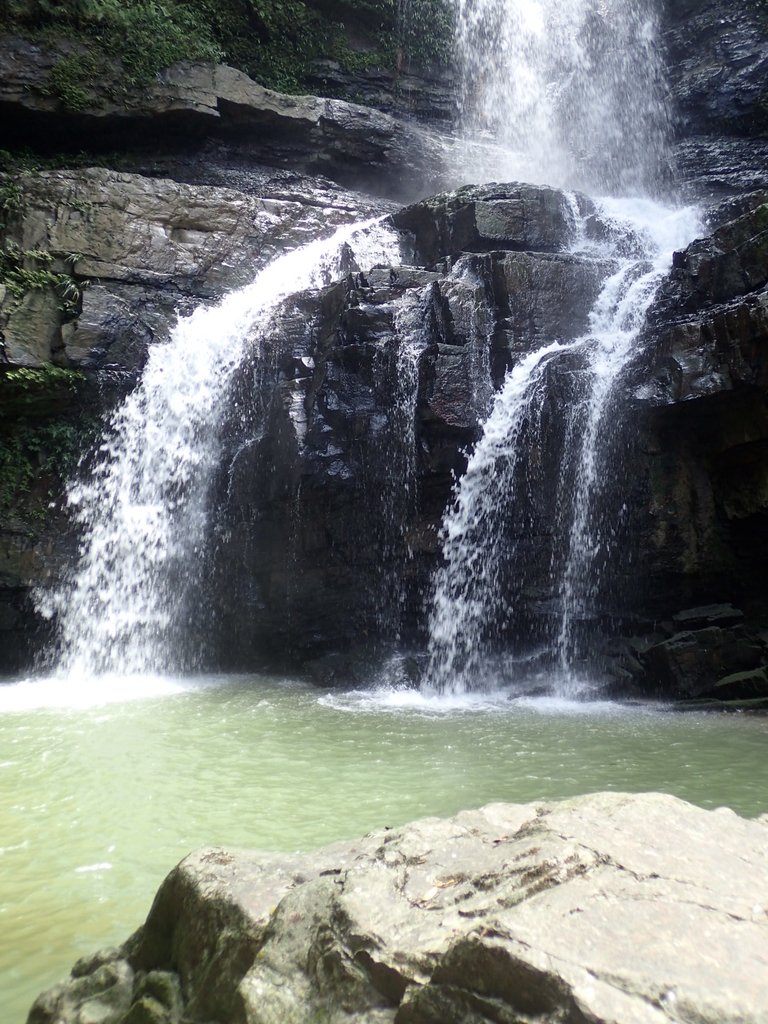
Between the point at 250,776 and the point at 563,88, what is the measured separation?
21.9 metres

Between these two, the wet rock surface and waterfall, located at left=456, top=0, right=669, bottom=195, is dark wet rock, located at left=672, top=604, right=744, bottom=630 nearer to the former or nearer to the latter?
the wet rock surface

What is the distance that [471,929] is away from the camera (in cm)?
175

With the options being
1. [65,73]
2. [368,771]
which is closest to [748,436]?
[368,771]

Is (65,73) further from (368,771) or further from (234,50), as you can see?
(368,771)

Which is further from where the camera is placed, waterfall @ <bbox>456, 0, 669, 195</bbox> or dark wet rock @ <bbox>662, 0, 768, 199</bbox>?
waterfall @ <bbox>456, 0, 669, 195</bbox>

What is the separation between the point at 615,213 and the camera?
16.0 metres

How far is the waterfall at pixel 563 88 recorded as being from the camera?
67.0 ft

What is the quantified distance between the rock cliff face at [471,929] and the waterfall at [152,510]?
9.48m

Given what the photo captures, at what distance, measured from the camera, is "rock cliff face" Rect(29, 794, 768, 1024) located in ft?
5.18

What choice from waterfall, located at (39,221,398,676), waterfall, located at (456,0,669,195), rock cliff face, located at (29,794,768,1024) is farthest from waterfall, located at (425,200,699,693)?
waterfall, located at (456,0,669,195)

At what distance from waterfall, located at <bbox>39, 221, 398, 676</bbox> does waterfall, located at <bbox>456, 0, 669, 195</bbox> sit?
11152 mm

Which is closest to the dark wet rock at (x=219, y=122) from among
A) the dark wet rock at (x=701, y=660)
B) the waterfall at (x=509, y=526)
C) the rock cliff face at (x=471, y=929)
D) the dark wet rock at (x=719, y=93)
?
the dark wet rock at (x=719, y=93)

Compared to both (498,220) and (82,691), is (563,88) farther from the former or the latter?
(82,691)

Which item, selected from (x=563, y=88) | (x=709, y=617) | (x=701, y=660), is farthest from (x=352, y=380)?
(x=563, y=88)
